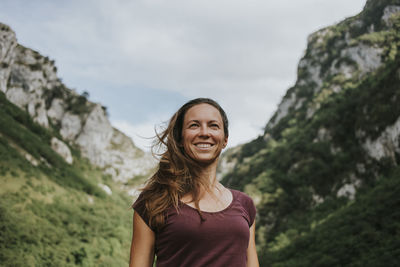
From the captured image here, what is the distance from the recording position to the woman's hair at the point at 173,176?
82.0 inches

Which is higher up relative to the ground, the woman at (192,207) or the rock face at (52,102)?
the rock face at (52,102)

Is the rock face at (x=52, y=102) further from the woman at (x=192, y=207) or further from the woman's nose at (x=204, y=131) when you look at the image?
the woman's nose at (x=204, y=131)

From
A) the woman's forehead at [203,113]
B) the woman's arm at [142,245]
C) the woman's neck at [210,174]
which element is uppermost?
the woman's forehead at [203,113]

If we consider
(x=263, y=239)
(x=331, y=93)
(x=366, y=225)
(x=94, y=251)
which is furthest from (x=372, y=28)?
(x=94, y=251)

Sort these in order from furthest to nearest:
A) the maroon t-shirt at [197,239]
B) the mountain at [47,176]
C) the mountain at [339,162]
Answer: the mountain at [339,162] < the mountain at [47,176] < the maroon t-shirt at [197,239]

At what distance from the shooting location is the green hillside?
913 inches

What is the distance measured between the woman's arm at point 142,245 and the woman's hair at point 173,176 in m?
0.08

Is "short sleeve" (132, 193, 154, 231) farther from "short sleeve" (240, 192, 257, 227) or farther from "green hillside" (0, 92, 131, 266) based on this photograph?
"green hillside" (0, 92, 131, 266)

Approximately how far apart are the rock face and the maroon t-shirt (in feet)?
204

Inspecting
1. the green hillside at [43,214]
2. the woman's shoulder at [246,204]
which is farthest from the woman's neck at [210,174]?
the green hillside at [43,214]

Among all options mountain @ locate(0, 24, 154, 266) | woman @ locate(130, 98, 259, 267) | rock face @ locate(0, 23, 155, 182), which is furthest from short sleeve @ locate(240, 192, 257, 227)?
rock face @ locate(0, 23, 155, 182)

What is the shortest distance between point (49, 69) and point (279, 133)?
69317 millimetres

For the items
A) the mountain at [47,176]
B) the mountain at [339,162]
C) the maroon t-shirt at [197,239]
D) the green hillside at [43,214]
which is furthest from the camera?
the mountain at [339,162]

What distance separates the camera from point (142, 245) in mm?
2070
